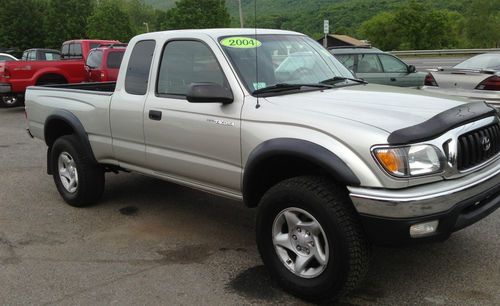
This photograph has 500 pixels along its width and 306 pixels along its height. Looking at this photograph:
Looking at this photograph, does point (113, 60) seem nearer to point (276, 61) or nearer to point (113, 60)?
point (113, 60)

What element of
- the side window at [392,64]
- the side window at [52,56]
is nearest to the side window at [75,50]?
the side window at [52,56]

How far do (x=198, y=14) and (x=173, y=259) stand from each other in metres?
54.4

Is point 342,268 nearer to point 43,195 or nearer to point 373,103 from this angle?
point 373,103

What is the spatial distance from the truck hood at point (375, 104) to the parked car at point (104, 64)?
1010cm

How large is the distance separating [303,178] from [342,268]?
2.04 feet

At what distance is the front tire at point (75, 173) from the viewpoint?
5326mm

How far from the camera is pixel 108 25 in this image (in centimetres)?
→ 4862

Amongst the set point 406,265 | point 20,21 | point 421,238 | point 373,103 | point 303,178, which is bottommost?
point 406,265

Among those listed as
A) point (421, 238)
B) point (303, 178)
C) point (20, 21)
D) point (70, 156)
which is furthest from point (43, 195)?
point (20, 21)

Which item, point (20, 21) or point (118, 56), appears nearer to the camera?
point (118, 56)

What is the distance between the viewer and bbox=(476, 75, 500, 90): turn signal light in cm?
801

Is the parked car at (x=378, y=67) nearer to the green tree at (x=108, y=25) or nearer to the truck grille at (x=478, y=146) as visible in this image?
the truck grille at (x=478, y=146)

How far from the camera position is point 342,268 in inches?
123

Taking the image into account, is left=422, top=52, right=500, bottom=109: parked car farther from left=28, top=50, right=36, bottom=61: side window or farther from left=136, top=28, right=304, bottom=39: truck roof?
left=28, top=50, right=36, bottom=61: side window
